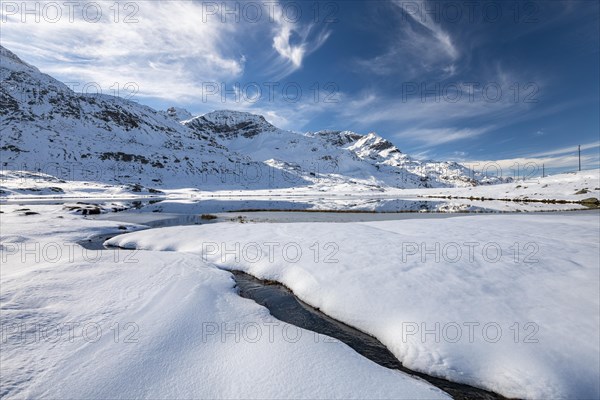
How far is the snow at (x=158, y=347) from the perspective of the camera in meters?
3.93

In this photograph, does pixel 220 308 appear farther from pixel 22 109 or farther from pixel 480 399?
pixel 22 109

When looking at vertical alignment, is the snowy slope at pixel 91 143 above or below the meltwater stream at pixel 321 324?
above

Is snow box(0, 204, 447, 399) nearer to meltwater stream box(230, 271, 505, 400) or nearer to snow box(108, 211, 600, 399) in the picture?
meltwater stream box(230, 271, 505, 400)

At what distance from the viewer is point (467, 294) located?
21.7 ft

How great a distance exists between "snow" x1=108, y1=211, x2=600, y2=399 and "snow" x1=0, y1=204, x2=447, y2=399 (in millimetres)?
1285

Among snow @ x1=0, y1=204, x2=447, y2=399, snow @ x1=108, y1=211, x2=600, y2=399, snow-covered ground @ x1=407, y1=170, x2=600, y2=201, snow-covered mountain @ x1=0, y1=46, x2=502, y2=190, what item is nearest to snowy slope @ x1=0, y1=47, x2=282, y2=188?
snow-covered mountain @ x1=0, y1=46, x2=502, y2=190

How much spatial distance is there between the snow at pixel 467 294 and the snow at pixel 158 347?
4.22ft

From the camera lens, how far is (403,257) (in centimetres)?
941

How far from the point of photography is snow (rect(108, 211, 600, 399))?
15.2 feet

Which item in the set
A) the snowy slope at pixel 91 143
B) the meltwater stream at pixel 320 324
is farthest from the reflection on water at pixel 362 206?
the snowy slope at pixel 91 143

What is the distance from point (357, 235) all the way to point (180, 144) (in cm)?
15393

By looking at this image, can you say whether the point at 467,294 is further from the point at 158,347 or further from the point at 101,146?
the point at 101,146

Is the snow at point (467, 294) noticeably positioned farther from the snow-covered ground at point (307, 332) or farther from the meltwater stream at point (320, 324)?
the meltwater stream at point (320, 324)

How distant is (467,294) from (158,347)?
7176 millimetres
